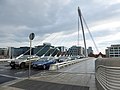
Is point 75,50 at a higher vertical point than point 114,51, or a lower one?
higher

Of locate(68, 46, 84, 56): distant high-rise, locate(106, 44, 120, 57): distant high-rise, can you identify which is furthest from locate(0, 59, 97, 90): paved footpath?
locate(68, 46, 84, 56): distant high-rise

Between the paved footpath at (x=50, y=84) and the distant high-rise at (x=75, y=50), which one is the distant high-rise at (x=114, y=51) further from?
the distant high-rise at (x=75, y=50)

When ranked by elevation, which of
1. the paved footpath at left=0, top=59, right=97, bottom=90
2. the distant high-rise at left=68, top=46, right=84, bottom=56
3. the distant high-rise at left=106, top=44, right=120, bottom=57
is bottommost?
the paved footpath at left=0, top=59, right=97, bottom=90

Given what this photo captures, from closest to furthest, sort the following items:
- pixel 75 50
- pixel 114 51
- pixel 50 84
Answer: pixel 50 84
pixel 114 51
pixel 75 50

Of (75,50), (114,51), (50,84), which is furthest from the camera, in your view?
(75,50)

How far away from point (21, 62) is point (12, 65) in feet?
3.86

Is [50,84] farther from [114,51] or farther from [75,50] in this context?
[75,50]

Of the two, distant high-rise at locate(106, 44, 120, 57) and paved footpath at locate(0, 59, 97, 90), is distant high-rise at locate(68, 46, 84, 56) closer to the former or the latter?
distant high-rise at locate(106, 44, 120, 57)

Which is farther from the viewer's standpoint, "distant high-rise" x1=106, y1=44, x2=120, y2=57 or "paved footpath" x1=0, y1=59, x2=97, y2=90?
"distant high-rise" x1=106, y1=44, x2=120, y2=57

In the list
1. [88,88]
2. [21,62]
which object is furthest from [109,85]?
[21,62]

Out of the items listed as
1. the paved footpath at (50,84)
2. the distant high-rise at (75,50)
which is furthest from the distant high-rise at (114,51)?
the distant high-rise at (75,50)

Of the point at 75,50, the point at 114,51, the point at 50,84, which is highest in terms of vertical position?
the point at 75,50

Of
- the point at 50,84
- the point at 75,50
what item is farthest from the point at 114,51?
the point at 75,50

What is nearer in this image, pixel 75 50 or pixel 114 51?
pixel 114 51
